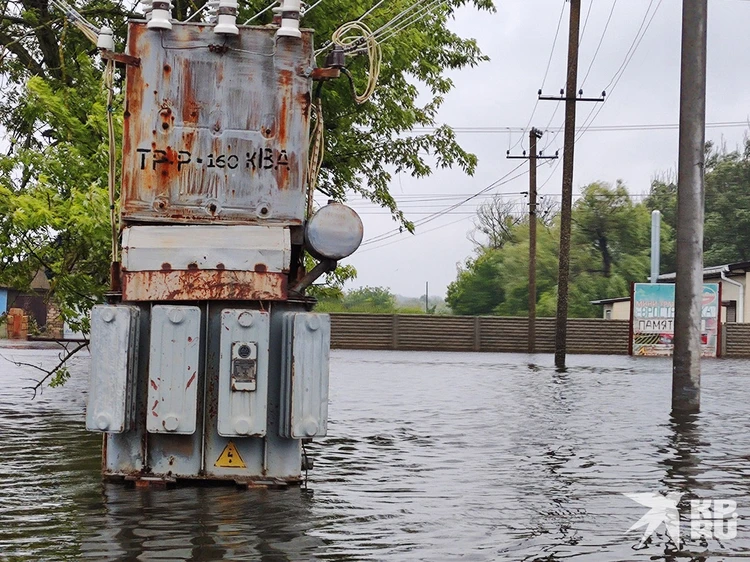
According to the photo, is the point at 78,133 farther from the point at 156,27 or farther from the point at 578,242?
the point at 578,242

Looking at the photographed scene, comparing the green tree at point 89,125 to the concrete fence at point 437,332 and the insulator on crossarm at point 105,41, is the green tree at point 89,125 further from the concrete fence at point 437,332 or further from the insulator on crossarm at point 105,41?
the concrete fence at point 437,332

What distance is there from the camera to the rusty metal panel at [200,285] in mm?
8797

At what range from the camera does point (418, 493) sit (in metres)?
9.24

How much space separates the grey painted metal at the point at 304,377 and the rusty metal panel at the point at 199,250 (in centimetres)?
45

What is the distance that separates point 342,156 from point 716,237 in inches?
2775

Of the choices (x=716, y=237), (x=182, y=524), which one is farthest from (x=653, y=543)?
(x=716, y=237)

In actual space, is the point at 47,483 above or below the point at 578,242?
below

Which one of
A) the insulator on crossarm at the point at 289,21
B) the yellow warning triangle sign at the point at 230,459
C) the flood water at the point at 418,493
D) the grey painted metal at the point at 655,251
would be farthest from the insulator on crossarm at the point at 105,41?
the grey painted metal at the point at 655,251

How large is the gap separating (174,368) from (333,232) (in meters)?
1.50

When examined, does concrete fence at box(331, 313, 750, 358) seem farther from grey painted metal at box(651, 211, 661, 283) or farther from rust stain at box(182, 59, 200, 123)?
rust stain at box(182, 59, 200, 123)

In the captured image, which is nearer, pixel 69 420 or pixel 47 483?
pixel 47 483

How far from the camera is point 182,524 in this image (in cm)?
748

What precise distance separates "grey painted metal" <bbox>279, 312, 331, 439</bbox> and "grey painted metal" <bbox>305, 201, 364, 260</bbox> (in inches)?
21.1

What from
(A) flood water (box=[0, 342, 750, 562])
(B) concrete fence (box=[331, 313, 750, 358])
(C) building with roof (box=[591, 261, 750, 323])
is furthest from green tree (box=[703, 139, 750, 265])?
(A) flood water (box=[0, 342, 750, 562])
